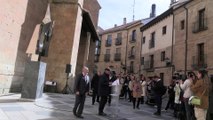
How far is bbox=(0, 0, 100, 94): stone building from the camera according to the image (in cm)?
1099

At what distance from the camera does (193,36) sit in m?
20.8

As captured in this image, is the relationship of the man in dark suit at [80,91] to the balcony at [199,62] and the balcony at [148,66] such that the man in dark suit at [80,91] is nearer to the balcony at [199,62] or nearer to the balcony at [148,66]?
the balcony at [199,62]

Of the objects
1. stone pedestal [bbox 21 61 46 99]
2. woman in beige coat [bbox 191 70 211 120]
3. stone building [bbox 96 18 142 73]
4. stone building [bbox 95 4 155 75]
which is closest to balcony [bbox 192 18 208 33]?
stone building [bbox 95 4 155 75]

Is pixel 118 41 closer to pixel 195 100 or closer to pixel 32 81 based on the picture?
pixel 32 81

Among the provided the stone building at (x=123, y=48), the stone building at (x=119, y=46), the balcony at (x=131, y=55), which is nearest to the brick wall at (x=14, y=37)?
the stone building at (x=123, y=48)

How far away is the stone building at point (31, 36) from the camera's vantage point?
10992mm

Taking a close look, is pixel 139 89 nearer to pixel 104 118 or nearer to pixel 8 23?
pixel 104 118

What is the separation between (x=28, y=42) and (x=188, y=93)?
28.4ft

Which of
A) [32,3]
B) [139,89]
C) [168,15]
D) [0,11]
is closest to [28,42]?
[32,3]

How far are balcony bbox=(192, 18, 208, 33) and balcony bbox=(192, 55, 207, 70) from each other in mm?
2120

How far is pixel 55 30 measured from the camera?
16.1 m

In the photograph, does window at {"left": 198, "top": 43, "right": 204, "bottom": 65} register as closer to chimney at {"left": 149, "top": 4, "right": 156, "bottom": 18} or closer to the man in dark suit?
the man in dark suit

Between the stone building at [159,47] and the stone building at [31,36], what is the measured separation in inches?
351

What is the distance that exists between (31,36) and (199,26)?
43.5ft
